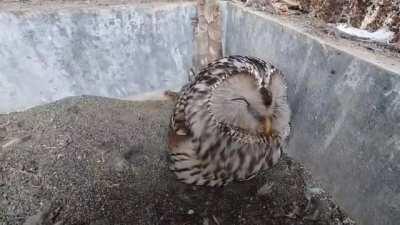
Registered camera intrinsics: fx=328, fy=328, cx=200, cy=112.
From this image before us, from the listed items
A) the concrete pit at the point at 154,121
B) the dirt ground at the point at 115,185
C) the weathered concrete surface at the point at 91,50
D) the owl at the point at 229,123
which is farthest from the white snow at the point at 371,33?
the weathered concrete surface at the point at 91,50

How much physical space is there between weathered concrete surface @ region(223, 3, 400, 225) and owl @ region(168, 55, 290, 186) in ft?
0.55

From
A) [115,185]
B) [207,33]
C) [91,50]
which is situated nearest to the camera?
[115,185]

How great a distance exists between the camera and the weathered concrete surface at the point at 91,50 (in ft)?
5.51

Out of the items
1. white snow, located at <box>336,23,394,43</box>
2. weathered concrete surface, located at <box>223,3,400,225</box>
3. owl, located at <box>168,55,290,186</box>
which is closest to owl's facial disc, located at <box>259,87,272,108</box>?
owl, located at <box>168,55,290,186</box>

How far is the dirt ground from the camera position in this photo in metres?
1.30

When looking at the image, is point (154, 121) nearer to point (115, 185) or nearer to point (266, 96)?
point (115, 185)

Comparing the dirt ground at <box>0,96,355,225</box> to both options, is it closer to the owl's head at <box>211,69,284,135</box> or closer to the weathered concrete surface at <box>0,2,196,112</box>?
the weathered concrete surface at <box>0,2,196,112</box>

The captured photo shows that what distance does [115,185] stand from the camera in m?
1.41

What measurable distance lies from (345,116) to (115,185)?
98 centimetres

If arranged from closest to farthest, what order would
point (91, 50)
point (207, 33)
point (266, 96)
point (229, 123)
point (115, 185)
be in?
point (266, 96)
point (229, 123)
point (115, 185)
point (91, 50)
point (207, 33)

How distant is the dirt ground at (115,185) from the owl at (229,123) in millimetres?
104

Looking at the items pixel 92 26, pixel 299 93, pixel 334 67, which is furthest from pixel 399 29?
pixel 92 26

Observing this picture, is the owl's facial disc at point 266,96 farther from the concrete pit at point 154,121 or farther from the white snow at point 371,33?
the white snow at point 371,33

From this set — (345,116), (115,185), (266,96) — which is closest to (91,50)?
(115,185)
